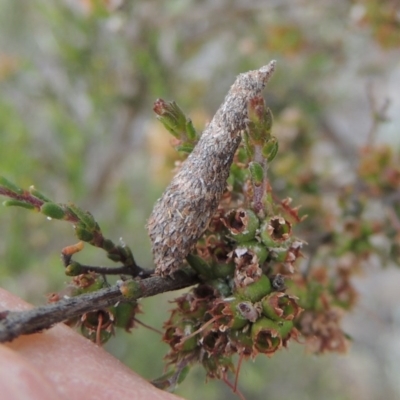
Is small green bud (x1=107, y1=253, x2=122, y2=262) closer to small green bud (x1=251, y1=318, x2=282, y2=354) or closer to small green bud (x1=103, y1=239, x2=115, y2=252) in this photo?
small green bud (x1=103, y1=239, x2=115, y2=252)

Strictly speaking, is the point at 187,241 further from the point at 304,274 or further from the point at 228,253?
the point at 304,274

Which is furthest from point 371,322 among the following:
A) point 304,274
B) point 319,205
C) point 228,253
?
point 228,253

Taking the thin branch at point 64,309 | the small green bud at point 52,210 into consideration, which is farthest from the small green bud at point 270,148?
the small green bud at point 52,210

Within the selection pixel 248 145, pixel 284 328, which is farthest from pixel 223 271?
pixel 248 145

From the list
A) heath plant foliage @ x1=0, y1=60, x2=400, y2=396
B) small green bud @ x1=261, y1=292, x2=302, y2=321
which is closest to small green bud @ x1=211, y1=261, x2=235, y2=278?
heath plant foliage @ x1=0, y1=60, x2=400, y2=396

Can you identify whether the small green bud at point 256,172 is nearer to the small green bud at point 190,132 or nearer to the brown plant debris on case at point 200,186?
the brown plant debris on case at point 200,186

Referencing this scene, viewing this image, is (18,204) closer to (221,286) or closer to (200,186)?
(200,186)
